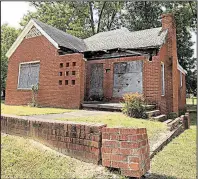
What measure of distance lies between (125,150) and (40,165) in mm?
1351

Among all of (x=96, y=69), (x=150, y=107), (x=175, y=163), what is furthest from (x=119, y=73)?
(x=175, y=163)

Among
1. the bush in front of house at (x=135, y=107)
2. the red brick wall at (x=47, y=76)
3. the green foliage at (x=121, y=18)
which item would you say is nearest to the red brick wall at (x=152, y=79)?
the red brick wall at (x=47, y=76)

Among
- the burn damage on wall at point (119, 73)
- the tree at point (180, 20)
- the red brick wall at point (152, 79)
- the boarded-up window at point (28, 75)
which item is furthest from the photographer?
the tree at point (180, 20)

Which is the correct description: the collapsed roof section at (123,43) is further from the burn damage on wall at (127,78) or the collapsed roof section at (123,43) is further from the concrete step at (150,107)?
the concrete step at (150,107)

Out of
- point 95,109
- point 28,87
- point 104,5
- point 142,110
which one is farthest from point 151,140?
point 104,5

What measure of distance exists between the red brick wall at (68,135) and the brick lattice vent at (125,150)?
158 mm

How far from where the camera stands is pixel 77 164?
11.0 ft

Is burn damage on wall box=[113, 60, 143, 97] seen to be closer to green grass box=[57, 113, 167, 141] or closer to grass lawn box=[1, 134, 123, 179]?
green grass box=[57, 113, 167, 141]

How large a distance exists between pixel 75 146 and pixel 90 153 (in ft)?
1.04

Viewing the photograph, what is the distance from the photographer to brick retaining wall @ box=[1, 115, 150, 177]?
2990mm

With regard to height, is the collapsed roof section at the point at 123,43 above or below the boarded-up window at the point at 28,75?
above

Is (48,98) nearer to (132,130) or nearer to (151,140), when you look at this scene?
(151,140)

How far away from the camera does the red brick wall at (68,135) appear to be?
3.30m

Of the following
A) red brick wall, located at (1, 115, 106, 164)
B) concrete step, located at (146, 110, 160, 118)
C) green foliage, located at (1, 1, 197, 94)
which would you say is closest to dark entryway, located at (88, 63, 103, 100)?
concrete step, located at (146, 110, 160, 118)
